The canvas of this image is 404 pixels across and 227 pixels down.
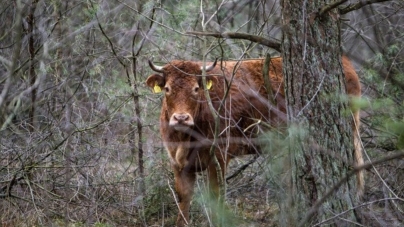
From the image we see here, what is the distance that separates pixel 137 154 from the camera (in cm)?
816

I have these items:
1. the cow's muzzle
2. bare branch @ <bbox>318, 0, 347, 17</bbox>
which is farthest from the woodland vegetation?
bare branch @ <bbox>318, 0, 347, 17</bbox>

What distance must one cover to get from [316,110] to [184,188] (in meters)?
2.82

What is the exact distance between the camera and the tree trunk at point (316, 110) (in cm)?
489

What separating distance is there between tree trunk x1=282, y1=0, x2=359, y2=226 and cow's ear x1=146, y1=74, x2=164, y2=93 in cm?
272

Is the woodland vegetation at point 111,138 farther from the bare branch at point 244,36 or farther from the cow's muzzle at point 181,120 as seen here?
the cow's muzzle at point 181,120

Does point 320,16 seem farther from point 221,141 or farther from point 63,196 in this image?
point 63,196

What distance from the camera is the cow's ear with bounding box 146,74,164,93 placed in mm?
7414

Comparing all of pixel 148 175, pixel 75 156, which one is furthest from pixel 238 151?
pixel 75 156

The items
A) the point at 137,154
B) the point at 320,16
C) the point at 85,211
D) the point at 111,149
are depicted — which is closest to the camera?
the point at 320,16

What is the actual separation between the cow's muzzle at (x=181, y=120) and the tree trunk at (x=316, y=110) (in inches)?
87.9

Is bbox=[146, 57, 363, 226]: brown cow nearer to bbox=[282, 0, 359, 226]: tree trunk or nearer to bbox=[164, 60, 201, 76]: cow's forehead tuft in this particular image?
bbox=[164, 60, 201, 76]: cow's forehead tuft

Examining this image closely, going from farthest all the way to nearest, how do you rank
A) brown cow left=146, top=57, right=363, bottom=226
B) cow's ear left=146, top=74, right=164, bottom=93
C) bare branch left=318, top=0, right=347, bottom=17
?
cow's ear left=146, top=74, right=164, bottom=93
brown cow left=146, top=57, right=363, bottom=226
bare branch left=318, top=0, right=347, bottom=17

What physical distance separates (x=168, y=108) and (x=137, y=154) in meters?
1.11

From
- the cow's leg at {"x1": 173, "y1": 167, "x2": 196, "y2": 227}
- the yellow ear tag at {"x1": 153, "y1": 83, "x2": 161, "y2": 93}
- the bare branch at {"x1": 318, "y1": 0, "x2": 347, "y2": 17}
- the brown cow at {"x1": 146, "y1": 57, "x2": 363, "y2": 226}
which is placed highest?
the bare branch at {"x1": 318, "y1": 0, "x2": 347, "y2": 17}
